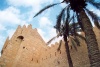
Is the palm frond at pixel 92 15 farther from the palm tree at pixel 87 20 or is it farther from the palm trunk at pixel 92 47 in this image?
the palm trunk at pixel 92 47

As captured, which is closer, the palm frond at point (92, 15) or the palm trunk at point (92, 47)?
the palm trunk at point (92, 47)

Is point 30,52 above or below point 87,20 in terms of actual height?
above

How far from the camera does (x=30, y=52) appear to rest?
2078cm

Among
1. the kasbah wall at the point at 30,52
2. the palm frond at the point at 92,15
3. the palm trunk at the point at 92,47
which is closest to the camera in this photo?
the palm trunk at the point at 92,47

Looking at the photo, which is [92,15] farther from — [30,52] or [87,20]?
[30,52]

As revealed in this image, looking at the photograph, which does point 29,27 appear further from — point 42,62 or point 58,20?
point 58,20

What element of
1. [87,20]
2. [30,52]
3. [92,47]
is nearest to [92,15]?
[87,20]

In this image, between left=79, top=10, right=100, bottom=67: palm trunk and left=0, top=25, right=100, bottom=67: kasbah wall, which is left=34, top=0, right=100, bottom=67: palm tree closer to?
left=79, top=10, right=100, bottom=67: palm trunk

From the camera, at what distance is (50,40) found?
13.6 m

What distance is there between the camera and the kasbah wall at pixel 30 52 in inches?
690

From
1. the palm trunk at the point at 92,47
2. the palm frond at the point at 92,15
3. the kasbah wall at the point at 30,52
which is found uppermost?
the kasbah wall at the point at 30,52

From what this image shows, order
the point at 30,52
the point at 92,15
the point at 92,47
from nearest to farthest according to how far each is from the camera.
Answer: the point at 92,47
the point at 92,15
the point at 30,52

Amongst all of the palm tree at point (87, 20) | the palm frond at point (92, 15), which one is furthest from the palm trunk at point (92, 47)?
the palm frond at point (92, 15)

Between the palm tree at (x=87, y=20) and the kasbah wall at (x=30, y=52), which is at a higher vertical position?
the kasbah wall at (x=30, y=52)
